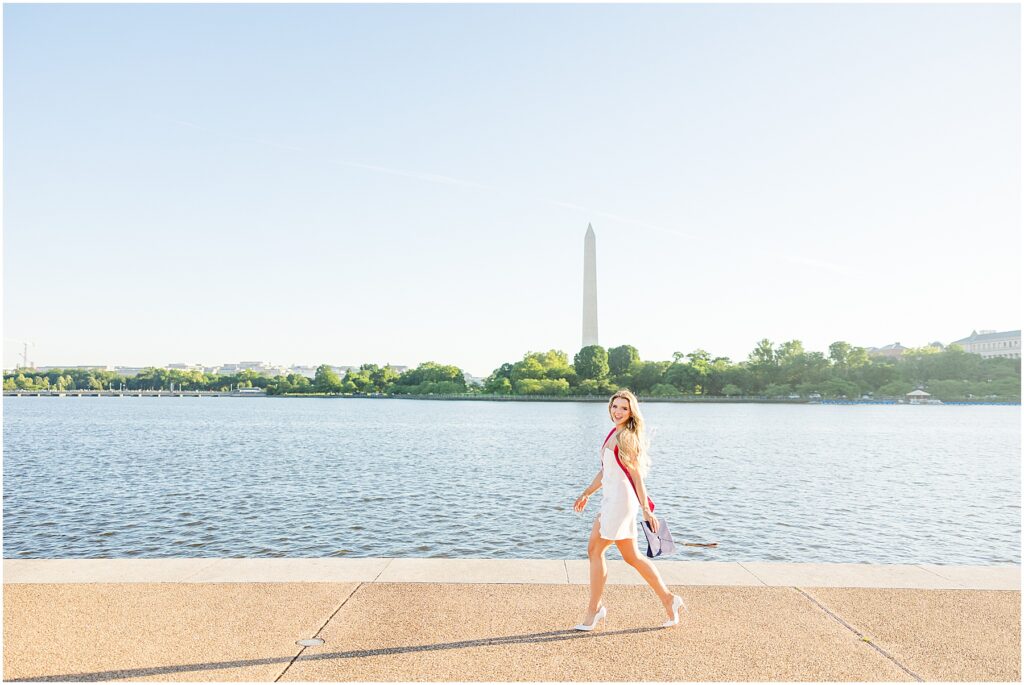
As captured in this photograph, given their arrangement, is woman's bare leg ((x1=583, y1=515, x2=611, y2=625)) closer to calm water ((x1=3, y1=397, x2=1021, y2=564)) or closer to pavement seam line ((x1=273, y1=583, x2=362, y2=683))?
pavement seam line ((x1=273, y1=583, x2=362, y2=683))

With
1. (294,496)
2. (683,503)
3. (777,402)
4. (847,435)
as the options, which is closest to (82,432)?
(294,496)

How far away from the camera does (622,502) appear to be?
6.75 metres

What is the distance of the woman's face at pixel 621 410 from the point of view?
22.1 feet

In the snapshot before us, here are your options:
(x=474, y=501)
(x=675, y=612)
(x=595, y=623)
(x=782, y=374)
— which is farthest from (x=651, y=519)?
(x=782, y=374)

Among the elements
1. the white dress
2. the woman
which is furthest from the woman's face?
the white dress

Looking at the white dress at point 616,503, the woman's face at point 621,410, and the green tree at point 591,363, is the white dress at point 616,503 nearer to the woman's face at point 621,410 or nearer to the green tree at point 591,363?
the woman's face at point 621,410

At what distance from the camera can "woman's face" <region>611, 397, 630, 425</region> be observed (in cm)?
675

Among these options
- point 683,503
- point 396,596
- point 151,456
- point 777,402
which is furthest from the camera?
point 777,402

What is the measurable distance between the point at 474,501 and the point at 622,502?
1683cm

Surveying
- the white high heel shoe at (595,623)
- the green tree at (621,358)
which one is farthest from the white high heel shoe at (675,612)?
the green tree at (621,358)

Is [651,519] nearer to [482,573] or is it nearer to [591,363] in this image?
[482,573]

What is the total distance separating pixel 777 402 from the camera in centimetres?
15500

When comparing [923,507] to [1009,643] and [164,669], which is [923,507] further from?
[164,669]

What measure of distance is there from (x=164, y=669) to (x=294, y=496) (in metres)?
18.7
